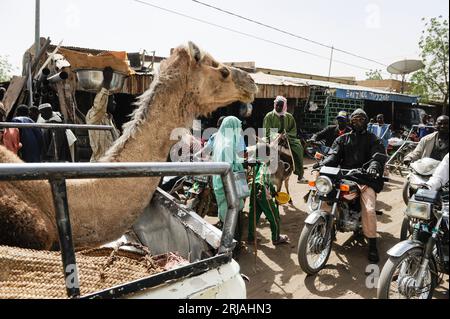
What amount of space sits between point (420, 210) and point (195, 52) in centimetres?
237

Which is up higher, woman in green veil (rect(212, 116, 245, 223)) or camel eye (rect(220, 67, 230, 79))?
camel eye (rect(220, 67, 230, 79))

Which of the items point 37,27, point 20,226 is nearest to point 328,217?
point 20,226

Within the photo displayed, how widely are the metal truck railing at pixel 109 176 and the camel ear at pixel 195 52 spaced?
1784mm

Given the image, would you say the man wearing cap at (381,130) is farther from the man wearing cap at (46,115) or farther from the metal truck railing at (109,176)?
the metal truck railing at (109,176)

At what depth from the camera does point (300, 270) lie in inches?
176

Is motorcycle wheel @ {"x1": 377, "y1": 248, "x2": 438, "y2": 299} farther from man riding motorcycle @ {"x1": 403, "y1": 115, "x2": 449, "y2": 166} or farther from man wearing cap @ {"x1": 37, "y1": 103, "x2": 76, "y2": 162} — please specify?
man wearing cap @ {"x1": 37, "y1": 103, "x2": 76, "y2": 162}

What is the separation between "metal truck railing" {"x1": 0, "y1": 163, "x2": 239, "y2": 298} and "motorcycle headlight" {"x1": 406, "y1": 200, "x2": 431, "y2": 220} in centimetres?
222

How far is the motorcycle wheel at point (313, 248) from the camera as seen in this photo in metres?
4.09

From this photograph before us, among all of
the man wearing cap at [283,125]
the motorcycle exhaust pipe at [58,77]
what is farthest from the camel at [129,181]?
the motorcycle exhaust pipe at [58,77]

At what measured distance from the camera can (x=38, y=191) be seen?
2.28 m

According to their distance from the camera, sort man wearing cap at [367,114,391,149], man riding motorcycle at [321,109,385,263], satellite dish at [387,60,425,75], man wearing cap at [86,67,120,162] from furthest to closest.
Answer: satellite dish at [387,60,425,75], man wearing cap at [367,114,391,149], man wearing cap at [86,67,120,162], man riding motorcycle at [321,109,385,263]

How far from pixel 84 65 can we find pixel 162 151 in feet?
13.8

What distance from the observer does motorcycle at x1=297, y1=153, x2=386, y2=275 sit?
4.18 metres

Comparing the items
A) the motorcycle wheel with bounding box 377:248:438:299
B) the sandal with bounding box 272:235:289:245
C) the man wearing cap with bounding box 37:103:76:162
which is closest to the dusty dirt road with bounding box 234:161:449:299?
the sandal with bounding box 272:235:289:245
